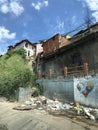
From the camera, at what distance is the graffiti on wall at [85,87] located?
57.9 feet

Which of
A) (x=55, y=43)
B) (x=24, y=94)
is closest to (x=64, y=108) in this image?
(x=24, y=94)

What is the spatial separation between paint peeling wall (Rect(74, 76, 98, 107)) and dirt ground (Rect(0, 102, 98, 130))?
2153mm

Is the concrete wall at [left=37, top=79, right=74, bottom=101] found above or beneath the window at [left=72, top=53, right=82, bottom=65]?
beneath

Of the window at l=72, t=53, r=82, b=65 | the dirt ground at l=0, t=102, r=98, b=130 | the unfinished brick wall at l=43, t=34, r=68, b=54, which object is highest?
the unfinished brick wall at l=43, t=34, r=68, b=54

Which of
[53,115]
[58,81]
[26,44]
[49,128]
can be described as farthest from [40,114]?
[26,44]

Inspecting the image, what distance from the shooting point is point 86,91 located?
18.0m

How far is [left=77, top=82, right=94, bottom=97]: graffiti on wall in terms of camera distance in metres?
17.6

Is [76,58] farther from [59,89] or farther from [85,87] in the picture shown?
[85,87]

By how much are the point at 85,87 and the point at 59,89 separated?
173 inches

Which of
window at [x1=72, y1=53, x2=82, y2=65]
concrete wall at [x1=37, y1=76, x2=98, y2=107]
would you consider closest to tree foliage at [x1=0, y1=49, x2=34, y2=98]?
concrete wall at [x1=37, y1=76, x2=98, y2=107]

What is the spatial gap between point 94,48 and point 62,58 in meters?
5.49

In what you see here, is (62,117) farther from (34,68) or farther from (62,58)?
(34,68)

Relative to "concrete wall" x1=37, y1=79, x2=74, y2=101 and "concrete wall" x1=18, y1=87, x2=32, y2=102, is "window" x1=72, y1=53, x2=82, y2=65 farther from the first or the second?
"concrete wall" x1=18, y1=87, x2=32, y2=102

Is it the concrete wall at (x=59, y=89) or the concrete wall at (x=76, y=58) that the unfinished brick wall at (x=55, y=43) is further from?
the concrete wall at (x=59, y=89)
